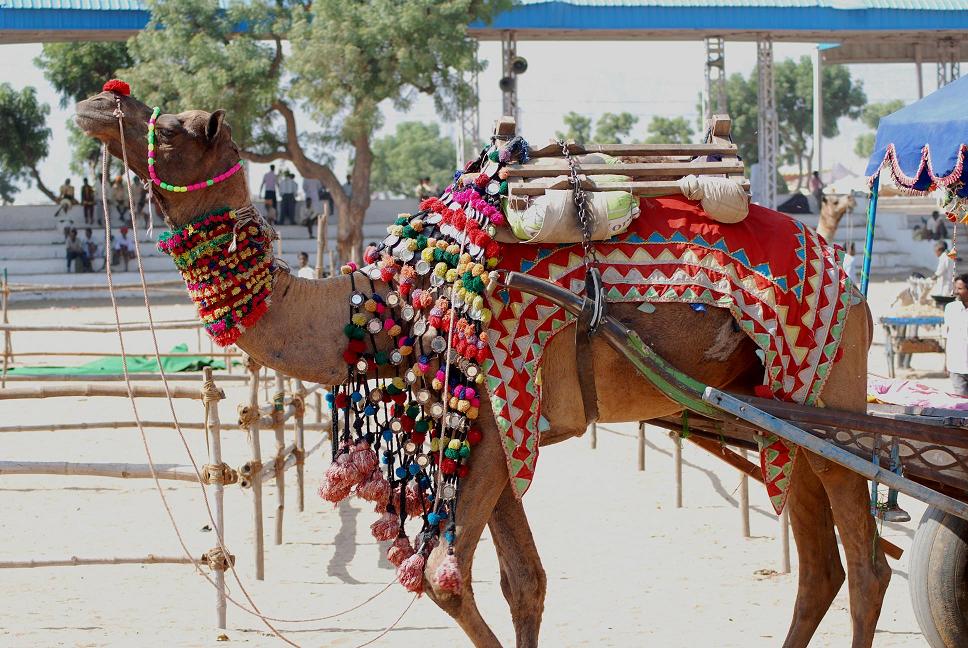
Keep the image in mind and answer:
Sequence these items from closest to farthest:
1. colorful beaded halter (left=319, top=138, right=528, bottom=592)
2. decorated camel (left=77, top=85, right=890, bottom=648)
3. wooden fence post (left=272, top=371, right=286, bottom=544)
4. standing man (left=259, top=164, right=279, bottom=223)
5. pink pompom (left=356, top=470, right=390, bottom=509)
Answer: decorated camel (left=77, top=85, right=890, bottom=648) < colorful beaded halter (left=319, top=138, right=528, bottom=592) < pink pompom (left=356, top=470, right=390, bottom=509) < wooden fence post (left=272, top=371, right=286, bottom=544) < standing man (left=259, top=164, right=279, bottom=223)

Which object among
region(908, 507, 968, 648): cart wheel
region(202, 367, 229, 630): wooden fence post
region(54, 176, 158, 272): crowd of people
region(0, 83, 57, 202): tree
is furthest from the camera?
region(0, 83, 57, 202): tree

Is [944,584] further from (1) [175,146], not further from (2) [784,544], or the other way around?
(1) [175,146]

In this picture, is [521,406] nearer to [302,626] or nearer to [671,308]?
Answer: [671,308]

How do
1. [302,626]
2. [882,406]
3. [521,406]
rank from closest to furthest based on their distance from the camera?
[521,406]
[882,406]
[302,626]

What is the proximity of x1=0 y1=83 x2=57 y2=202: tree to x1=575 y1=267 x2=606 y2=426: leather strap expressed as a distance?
119 feet

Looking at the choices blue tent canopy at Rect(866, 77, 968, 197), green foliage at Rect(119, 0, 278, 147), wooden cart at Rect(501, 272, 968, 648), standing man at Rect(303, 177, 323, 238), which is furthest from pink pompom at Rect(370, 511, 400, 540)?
standing man at Rect(303, 177, 323, 238)

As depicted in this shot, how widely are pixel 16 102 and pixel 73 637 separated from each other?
3594cm

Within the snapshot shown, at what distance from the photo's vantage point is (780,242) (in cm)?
427

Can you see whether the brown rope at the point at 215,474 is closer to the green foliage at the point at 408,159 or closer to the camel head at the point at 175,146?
the camel head at the point at 175,146

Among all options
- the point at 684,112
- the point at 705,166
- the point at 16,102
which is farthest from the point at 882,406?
the point at 684,112

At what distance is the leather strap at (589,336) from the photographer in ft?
13.0

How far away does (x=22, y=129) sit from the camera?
37.6 m

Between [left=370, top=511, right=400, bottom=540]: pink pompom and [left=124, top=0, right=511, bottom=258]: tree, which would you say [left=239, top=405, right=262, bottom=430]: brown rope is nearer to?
[left=370, top=511, right=400, bottom=540]: pink pompom

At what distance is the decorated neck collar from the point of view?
3799 mm
